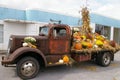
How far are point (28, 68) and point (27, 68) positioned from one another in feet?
0.13

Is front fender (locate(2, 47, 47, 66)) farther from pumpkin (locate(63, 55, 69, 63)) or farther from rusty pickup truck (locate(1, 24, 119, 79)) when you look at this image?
pumpkin (locate(63, 55, 69, 63))

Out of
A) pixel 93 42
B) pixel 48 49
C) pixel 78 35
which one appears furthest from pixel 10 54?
pixel 93 42

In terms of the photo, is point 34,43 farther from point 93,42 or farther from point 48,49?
point 93,42

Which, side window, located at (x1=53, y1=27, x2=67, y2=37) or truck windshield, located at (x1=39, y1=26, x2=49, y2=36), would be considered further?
truck windshield, located at (x1=39, y1=26, x2=49, y2=36)

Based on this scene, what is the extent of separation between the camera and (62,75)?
8.20m

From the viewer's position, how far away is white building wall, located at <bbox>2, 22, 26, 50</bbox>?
52.2 ft

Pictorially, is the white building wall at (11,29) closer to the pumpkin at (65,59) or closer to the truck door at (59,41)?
the truck door at (59,41)

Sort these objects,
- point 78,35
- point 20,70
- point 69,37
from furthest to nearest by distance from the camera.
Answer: point 78,35 → point 69,37 → point 20,70

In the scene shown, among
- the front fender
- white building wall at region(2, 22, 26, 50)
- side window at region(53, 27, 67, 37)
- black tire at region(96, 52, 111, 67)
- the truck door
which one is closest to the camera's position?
the front fender

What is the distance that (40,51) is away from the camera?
796cm

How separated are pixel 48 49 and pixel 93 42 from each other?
2998 mm

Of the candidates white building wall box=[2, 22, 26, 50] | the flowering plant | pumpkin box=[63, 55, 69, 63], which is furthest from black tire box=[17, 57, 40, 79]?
white building wall box=[2, 22, 26, 50]

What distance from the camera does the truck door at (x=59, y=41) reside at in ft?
27.8

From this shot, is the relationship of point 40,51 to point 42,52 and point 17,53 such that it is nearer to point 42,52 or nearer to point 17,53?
point 42,52
